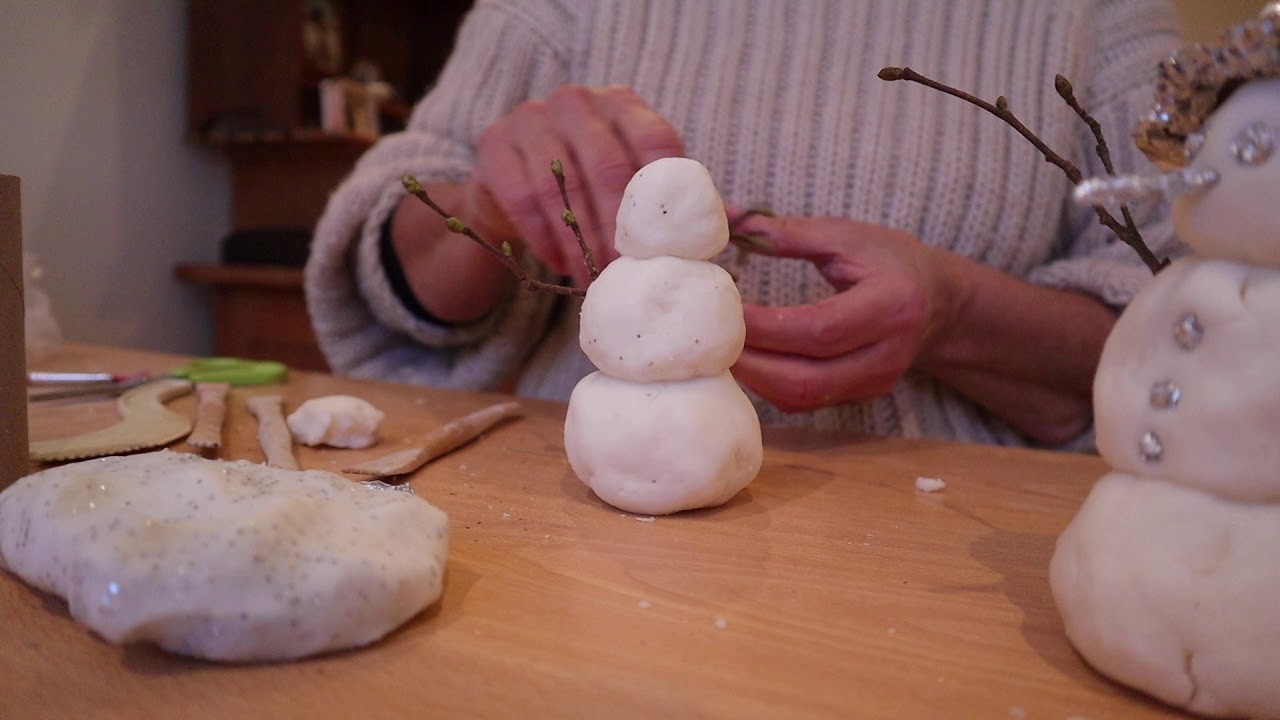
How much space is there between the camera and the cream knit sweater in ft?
3.44

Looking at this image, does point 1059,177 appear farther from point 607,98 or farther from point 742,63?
point 607,98

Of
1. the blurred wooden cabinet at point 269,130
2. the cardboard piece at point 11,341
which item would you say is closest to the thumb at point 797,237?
the cardboard piece at point 11,341

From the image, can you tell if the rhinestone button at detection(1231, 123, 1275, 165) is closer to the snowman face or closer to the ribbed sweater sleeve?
the snowman face

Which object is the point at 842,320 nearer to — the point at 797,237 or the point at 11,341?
the point at 797,237

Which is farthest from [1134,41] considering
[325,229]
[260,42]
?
[260,42]

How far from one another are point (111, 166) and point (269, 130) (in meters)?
0.44

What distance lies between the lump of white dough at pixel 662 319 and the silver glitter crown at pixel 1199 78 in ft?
0.87

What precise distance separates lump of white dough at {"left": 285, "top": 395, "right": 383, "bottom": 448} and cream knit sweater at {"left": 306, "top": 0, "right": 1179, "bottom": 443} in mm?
388

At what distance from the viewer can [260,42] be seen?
2.08 m

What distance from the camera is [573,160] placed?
79cm

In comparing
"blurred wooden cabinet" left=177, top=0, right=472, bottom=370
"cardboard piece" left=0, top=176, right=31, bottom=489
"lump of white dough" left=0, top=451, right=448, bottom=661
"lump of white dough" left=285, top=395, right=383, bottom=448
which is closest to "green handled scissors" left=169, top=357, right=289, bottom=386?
"lump of white dough" left=285, top=395, right=383, bottom=448

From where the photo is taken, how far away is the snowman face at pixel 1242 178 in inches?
13.2

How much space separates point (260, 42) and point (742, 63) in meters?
1.51

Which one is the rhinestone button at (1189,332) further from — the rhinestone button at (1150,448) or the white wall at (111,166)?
the white wall at (111,166)
